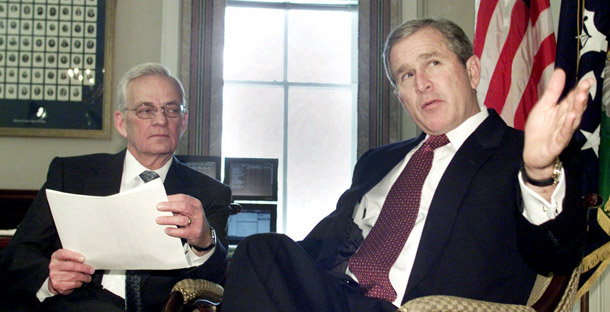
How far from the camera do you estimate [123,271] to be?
2238 millimetres

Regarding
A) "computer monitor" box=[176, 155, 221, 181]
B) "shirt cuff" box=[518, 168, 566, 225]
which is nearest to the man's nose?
"shirt cuff" box=[518, 168, 566, 225]

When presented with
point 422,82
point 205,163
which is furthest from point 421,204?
point 205,163

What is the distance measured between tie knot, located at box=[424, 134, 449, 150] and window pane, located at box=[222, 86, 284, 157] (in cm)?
256

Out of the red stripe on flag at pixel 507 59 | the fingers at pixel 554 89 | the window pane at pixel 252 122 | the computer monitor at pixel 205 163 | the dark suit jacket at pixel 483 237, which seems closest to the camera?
the fingers at pixel 554 89

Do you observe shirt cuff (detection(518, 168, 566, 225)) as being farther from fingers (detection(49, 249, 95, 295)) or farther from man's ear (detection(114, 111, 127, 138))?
man's ear (detection(114, 111, 127, 138))

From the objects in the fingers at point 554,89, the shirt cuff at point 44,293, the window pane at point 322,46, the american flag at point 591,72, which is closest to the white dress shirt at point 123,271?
the shirt cuff at point 44,293

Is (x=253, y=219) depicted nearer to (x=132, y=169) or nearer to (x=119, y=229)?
(x=132, y=169)

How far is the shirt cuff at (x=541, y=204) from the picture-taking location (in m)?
1.55

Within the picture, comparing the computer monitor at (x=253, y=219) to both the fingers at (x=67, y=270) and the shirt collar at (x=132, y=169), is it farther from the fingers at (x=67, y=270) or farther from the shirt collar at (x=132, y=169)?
the fingers at (x=67, y=270)

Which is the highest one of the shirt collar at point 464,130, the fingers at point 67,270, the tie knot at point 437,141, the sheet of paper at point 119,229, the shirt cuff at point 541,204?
the shirt collar at point 464,130

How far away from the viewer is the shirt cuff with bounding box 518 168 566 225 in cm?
155

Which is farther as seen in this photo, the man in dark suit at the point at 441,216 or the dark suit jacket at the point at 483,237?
the dark suit jacket at the point at 483,237

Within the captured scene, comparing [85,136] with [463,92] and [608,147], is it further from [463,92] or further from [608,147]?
[608,147]

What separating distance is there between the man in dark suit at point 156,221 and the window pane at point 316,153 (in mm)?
2152
